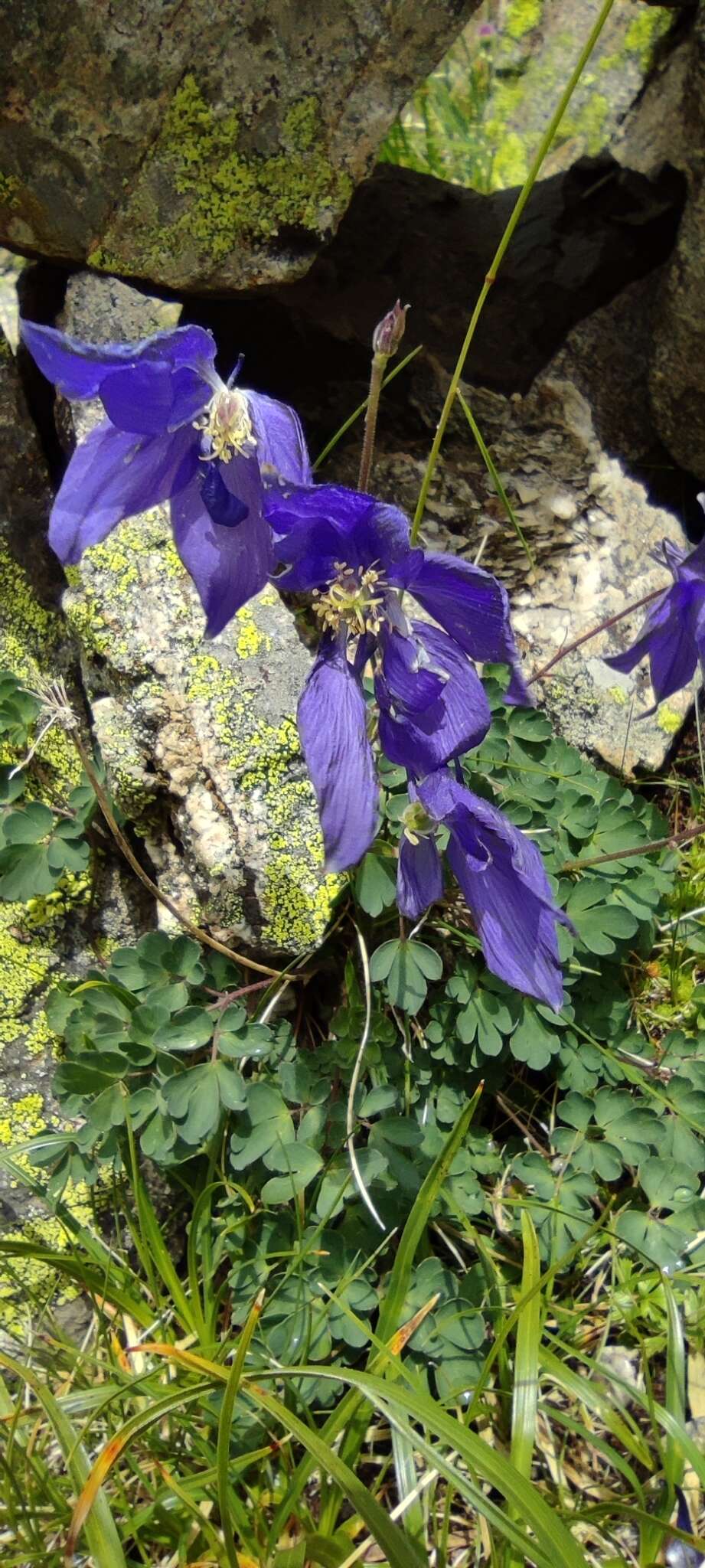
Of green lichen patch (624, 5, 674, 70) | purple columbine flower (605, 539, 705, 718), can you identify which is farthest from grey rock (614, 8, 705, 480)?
purple columbine flower (605, 539, 705, 718)

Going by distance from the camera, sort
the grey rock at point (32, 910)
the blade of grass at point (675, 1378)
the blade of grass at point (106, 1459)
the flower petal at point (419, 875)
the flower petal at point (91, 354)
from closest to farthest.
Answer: the flower petal at point (91, 354) < the blade of grass at point (106, 1459) < the flower petal at point (419, 875) < the blade of grass at point (675, 1378) < the grey rock at point (32, 910)

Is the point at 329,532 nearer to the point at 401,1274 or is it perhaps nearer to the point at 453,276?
the point at 401,1274

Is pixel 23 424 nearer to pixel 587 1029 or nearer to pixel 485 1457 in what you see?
pixel 587 1029

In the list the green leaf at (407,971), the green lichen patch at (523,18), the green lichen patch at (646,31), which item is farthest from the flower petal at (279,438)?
the green lichen patch at (523,18)

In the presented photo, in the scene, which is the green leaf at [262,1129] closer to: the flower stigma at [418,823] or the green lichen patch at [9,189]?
the flower stigma at [418,823]

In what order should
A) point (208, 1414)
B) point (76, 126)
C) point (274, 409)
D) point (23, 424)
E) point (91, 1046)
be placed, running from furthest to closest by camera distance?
point (23, 424)
point (76, 126)
point (91, 1046)
point (208, 1414)
point (274, 409)

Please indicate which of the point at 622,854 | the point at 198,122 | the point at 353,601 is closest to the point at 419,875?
the point at 353,601

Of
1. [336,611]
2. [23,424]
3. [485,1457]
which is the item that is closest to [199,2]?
[23,424]
